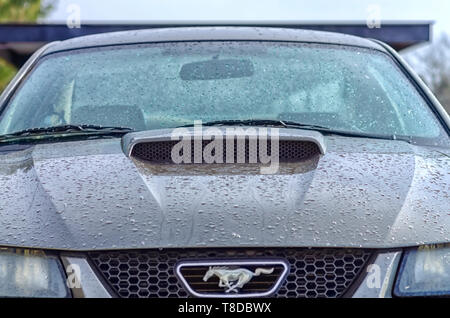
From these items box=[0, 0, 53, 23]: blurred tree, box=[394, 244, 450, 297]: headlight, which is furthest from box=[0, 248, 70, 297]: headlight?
box=[0, 0, 53, 23]: blurred tree

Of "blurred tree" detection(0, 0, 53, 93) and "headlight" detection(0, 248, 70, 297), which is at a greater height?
"headlight" detection(0, 248, 70, 297)

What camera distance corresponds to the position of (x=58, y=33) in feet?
46.8

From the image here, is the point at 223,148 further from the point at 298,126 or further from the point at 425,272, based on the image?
the point at 425,272

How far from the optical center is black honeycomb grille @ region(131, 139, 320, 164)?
10.1 feet

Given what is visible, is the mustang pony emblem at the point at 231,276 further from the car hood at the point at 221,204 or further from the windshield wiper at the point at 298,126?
the windshield wiper at the point at 298,126

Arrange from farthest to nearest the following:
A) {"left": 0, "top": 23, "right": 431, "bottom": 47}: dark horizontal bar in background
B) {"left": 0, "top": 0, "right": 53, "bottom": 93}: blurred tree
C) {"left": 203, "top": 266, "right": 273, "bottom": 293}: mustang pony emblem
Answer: {"left": 0, "top": 0, "right": 53, "bottom": 93}: blurred tree, {"left": 0, "top": 23, "right": 431, "bottom": 47}: dark horizontal bar in background, {"left": 203, "top": 266, "right": 273, "bottom": 293}: mustang pony emblem

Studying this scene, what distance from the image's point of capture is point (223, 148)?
3.08m

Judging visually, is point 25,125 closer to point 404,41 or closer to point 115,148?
point 115,148

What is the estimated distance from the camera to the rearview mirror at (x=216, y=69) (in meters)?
3.93

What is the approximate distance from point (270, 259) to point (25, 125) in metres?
1.64

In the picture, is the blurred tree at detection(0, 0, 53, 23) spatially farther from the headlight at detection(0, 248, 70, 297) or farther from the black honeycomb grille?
the headlight at detection(0, 248, 70, 297)

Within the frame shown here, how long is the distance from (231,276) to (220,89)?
1.51m

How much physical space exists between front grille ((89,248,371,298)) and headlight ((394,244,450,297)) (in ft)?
0.38
